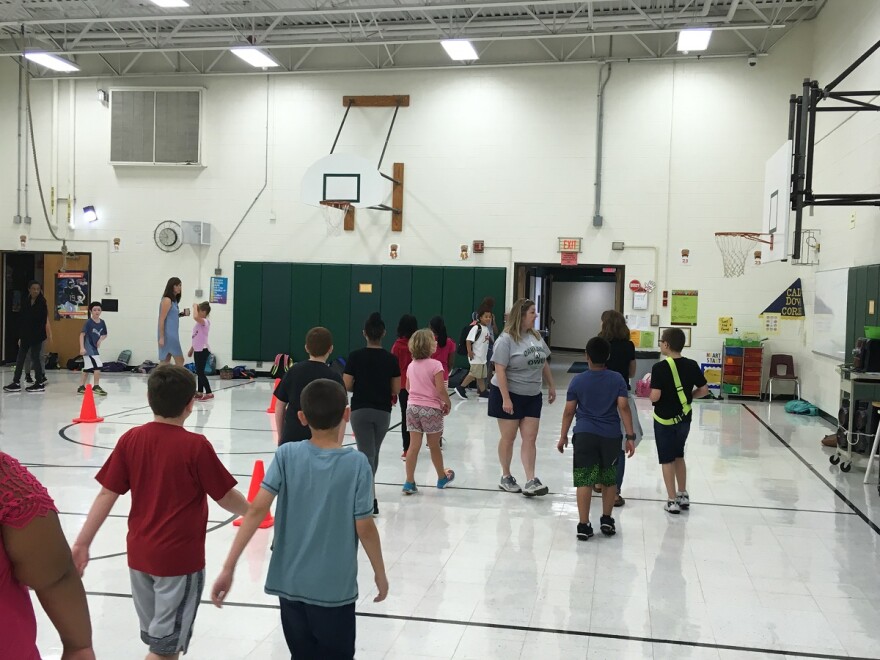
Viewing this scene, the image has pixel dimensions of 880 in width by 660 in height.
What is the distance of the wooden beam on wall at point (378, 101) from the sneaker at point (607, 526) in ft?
37.3

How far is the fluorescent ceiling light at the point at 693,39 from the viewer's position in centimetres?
1238

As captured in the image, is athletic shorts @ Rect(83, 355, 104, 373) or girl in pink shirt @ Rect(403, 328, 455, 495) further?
athletic shorts @ Rect(83, 355, 104, 373)

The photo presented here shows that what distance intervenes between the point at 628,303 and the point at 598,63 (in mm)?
4410

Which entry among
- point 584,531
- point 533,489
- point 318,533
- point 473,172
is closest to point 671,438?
point 584,531

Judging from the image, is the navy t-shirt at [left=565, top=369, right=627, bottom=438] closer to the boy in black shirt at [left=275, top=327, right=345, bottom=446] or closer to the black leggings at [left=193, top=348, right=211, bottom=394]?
the boy in black shirt at [left=275, top=327, right=345, bottom=446]

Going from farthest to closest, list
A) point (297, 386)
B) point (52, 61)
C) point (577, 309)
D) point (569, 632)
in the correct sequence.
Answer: point (577, 309) → point (52, 61) → point (297, 386) → point (569, 632)

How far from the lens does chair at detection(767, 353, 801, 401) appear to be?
13852 mm

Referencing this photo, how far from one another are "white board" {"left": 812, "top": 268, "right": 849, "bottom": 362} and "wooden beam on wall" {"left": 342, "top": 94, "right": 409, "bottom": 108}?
8.01 meters

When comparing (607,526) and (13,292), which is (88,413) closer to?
(607,526)

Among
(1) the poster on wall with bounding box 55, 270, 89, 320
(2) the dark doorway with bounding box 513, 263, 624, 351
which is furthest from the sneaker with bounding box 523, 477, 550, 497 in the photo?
(2) the dark doorway with bounding box 513, 263, 624, 351

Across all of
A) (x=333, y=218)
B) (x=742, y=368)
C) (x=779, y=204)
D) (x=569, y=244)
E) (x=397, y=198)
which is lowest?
(x=742, y=368)

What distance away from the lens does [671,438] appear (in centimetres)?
621

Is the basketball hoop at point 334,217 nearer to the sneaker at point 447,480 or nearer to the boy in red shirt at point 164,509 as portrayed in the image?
the sneaker at point 447,480

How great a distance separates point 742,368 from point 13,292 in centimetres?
1477
